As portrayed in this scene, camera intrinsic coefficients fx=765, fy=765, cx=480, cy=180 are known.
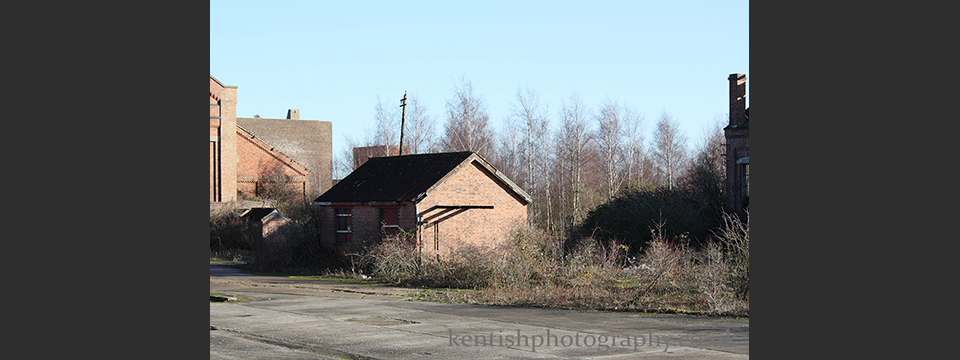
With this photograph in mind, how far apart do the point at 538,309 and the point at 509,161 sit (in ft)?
130

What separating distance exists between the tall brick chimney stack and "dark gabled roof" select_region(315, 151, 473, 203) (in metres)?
12.0

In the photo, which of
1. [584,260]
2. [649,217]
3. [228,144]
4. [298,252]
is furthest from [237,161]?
[584,260]

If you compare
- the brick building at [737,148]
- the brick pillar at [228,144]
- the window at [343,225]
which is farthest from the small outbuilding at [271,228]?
the brick building at [737,148]

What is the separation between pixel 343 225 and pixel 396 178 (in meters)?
2.71

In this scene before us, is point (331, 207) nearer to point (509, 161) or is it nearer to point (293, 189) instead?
point (293, 189)

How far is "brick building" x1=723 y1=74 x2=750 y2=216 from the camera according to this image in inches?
1214

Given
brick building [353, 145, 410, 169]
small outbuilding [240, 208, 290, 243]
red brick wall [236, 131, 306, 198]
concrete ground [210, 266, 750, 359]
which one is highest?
brick building [353, 145, 410, 169]

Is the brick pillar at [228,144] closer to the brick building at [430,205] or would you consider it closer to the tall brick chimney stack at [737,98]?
the brick building at [430,205]

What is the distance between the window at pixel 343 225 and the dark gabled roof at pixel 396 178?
0.49 m

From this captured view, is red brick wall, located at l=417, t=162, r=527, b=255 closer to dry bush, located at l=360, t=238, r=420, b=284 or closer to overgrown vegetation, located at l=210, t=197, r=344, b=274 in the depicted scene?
dry bush, located at l=360, t=238, r=420, b=284

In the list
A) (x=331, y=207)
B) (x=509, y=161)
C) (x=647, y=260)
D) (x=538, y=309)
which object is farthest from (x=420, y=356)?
(x=509, y=161)

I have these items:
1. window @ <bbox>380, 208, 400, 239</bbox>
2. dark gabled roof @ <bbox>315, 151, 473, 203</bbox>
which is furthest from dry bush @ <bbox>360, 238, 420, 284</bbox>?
dark gabled roof @ <bbox>315, 151, 473, 203</bbox>

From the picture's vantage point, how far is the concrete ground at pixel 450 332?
10.1 metres

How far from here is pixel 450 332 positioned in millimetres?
12281
